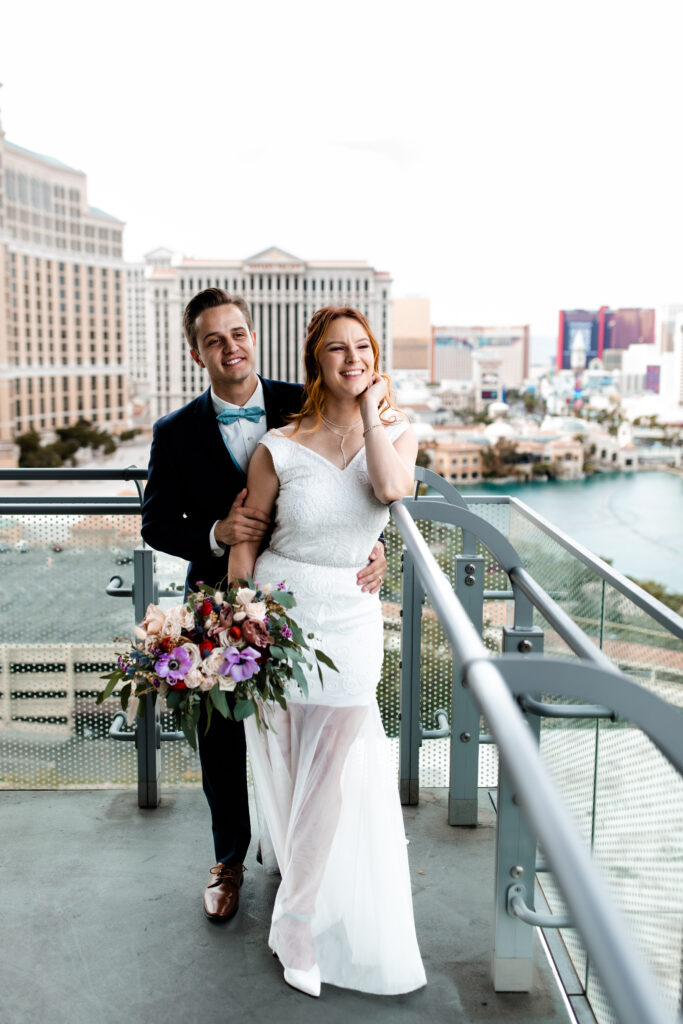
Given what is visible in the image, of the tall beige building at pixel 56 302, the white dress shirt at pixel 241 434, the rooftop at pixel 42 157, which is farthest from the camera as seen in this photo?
the rooftop at pixel 42 157

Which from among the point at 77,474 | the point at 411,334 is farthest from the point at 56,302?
the point at 77,474

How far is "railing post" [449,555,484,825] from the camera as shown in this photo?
2.40m

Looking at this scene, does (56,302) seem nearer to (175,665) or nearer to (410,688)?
(410,688)

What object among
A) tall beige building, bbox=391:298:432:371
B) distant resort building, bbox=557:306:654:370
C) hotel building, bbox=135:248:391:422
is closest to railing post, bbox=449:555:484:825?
hotel building, bbox=135:248:391:422

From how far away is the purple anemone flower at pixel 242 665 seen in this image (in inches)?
66.8

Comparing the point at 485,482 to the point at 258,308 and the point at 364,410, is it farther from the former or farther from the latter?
the point at 364,410

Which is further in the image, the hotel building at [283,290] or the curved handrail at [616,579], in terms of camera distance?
the hotel building at [283,290]

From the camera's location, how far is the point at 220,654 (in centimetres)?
171

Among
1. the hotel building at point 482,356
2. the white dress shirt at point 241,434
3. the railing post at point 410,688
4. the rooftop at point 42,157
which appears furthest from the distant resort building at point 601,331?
the white dress shirt at point 241,434

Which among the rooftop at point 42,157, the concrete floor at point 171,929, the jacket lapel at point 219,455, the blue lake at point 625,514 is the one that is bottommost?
the blue lake at point 625,514

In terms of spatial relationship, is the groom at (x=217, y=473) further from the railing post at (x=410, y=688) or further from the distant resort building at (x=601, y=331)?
the distant resort building at (x=601, y=331)

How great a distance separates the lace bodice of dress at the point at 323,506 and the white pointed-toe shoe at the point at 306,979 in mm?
794

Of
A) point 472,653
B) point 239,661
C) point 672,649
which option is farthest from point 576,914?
point 239,661

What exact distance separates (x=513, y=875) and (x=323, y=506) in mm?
779
